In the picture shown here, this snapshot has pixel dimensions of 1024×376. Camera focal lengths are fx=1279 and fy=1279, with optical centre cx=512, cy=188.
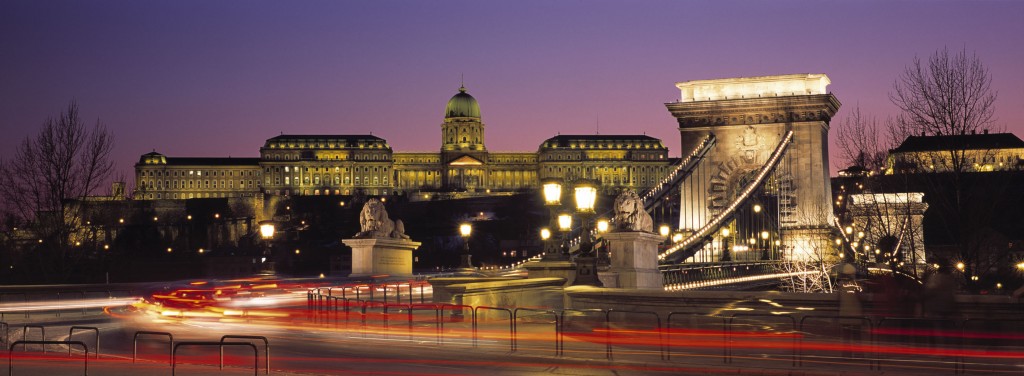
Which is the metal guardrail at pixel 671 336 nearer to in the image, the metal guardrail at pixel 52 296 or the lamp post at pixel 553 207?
the lamp post at pixel 553 207

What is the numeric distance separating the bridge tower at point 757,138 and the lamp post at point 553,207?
33.3 metres

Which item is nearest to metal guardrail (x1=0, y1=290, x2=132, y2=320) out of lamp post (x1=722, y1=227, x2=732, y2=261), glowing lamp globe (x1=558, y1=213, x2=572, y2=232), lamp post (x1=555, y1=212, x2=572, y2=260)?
lamp post (x1=555, y1=212, x2=572, y2=260)

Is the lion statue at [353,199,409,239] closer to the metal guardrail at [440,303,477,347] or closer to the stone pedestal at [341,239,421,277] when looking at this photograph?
the stone pedestal at [341,239,421,277]

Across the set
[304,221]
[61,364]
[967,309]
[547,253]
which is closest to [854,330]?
[967,309]

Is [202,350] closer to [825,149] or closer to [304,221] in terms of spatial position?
[825,149]

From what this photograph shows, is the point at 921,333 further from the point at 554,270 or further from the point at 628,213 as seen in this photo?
the point at 628,213

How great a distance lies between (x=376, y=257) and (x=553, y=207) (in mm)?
11506

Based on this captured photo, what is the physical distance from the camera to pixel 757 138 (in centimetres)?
6041

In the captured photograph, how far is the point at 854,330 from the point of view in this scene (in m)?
18.4

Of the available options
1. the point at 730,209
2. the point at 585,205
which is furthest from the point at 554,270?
the point at 730,209

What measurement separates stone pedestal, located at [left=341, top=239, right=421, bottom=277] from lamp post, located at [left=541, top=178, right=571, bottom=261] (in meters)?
9.32

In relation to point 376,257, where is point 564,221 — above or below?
above

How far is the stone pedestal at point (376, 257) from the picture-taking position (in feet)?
116

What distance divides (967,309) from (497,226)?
14776 cm
